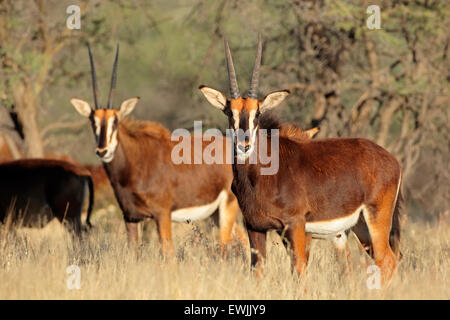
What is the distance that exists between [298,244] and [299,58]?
8.24 meters

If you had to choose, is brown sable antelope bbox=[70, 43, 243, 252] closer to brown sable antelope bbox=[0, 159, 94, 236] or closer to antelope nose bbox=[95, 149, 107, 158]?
antelope nose bbox=[95, 149, 107, 158]

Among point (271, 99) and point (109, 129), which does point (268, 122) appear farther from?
point (109, 129)

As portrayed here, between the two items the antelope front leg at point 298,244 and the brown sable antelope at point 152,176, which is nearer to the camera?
the antelope front leg at point 298,244

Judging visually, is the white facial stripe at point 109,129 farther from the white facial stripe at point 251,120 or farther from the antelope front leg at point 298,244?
the antelope front leg at point 298,244

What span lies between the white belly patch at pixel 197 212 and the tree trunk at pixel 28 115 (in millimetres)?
5983

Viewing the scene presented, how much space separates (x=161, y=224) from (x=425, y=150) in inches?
450

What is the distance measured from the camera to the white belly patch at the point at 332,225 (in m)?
7.70

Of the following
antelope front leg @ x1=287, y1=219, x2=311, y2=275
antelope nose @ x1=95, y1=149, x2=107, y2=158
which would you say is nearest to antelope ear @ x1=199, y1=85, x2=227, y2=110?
antelope front leg @ x1=287, y1=219, x2=311, y2=275

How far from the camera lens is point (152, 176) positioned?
34.5ft

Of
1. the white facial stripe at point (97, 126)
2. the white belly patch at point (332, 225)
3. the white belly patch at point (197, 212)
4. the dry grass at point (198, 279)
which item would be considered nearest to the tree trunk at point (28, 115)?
the white facial stripe at point (97, 126)

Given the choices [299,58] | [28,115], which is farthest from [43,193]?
[299,58]

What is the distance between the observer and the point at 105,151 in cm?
977

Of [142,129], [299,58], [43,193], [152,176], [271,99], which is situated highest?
[299,58]

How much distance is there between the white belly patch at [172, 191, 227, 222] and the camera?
35.1 ft
